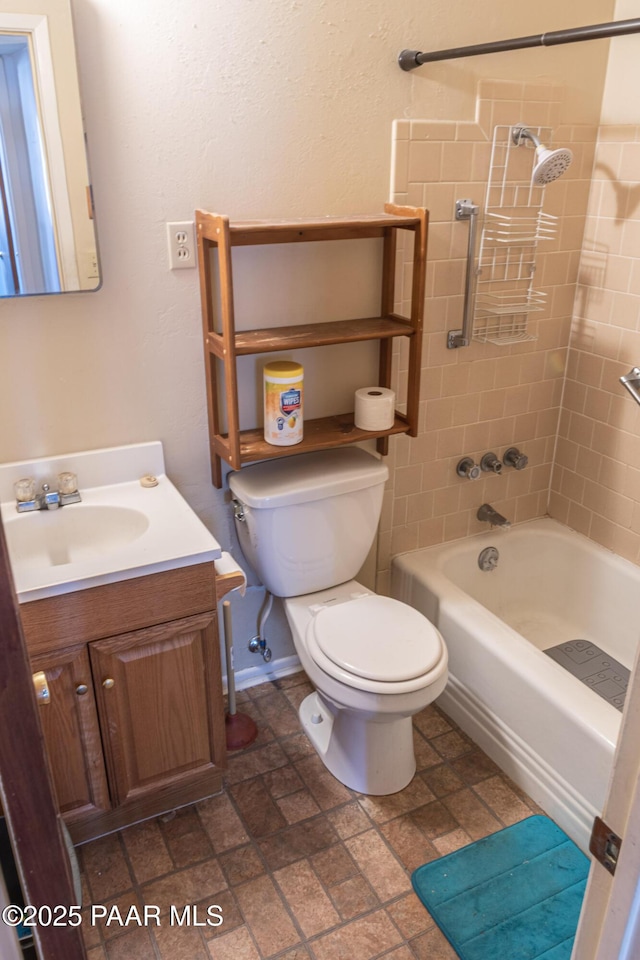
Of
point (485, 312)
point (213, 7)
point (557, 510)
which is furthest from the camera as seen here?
point (557, 510)

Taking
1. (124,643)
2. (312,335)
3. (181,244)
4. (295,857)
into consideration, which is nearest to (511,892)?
(295,857)

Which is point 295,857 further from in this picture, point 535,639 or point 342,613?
point 535,639

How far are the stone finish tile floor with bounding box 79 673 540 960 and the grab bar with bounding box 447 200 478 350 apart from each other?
119 cm

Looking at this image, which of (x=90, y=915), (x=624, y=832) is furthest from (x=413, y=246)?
(x=90, y=915)

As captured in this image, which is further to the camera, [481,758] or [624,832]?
[481,758]

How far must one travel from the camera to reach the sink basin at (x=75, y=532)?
1.85m

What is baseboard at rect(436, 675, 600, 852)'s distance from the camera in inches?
75.4

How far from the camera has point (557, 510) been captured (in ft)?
9.04

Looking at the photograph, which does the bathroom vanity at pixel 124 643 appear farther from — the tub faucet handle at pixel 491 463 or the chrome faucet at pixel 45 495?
the tub faucet handle at pixel 491 463

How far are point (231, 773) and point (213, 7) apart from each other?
194cm

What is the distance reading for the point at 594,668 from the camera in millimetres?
2449

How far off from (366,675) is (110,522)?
0.74 metres

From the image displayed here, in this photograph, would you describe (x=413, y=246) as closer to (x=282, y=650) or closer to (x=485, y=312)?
(x=485, y=312)

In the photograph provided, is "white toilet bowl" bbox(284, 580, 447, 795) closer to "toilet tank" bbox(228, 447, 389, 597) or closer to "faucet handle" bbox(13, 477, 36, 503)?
"toilet tank" bbox(228, 447, 389, 597)
